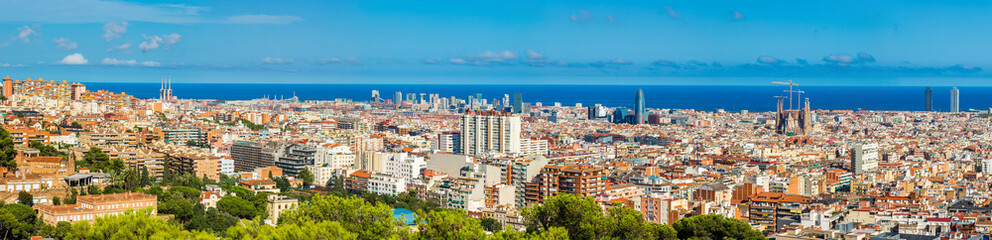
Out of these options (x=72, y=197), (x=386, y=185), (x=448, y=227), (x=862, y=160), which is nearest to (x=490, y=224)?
(x=386, y=185)

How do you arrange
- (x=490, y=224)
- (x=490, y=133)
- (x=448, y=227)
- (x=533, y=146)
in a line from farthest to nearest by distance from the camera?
(x=533, y=146) → (x=490, y=133) → (x=490, y=224) → (x=448, y=227)

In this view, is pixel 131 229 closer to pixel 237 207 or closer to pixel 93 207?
pixel 93 207

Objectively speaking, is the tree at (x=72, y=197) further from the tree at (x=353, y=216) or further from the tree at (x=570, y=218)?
the tree at (x=570, y=218)

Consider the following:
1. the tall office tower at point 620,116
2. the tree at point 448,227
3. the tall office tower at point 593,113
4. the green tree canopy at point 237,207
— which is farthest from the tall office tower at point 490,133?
the tall office tower at point 593,113

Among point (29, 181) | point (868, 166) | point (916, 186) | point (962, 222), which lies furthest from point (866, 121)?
point (29, 181)

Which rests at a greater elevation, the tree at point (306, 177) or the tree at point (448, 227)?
the tree at point (448, 227)

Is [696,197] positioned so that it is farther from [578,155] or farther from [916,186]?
[578,155]
